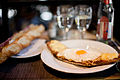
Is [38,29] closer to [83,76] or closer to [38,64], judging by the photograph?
[38,64]

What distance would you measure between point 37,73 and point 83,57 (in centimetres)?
22

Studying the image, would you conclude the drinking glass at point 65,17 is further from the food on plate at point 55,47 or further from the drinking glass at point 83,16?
the food on plate at point 55,47

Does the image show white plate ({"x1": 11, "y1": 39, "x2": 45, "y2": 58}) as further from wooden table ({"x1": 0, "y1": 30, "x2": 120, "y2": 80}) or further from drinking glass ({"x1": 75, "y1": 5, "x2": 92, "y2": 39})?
drinking glass ({"x1": 75, "y1": 5, "x2": 92, "y2": 39})

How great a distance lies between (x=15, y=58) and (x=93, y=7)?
0.60 meters

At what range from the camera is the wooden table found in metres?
0.61

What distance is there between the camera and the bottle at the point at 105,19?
941 mm

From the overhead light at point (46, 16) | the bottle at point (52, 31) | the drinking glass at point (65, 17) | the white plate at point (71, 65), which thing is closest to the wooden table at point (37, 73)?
the white plate at point (71, 65)

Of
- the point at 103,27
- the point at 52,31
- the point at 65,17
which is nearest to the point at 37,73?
the point at 65,17

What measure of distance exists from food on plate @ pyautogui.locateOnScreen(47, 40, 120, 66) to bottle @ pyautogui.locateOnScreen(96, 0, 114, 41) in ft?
1.04

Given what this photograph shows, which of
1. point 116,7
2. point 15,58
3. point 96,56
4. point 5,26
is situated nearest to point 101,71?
point 96,56

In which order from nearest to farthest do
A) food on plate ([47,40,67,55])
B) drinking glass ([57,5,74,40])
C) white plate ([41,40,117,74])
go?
white plate ([41,40,117,74])
food on plate ([47,40,67,55])
drinking glass ([57,5,74,40])

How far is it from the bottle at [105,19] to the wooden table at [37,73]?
35 cm

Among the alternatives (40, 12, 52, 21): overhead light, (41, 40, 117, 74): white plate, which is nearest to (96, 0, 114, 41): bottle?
(41, 40, 117, 74): white plate

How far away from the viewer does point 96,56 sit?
26.1 inches
